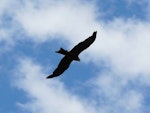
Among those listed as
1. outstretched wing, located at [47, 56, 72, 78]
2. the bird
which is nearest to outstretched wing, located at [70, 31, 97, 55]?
the bird

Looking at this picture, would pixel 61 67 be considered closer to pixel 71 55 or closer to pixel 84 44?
pixel 71 55

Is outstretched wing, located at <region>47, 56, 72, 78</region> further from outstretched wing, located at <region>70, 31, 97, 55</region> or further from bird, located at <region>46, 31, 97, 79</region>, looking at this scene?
outstretched wing, located at <region>70, 31, 97, 55</region>

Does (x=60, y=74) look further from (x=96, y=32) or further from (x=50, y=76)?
(x=96, y=32)

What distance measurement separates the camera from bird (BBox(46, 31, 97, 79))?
1874 inches

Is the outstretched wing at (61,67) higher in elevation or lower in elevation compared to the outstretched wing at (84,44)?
higher

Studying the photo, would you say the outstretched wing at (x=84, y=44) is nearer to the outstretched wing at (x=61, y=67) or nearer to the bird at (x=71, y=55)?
the bird at (x=71, y=55)

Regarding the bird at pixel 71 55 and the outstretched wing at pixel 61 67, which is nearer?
the bird at pixel 71 55

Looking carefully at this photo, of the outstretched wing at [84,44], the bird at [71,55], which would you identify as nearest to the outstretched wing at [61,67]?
the bird at [71,55]

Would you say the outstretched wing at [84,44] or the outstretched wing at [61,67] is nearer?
the outstretched wing at [84,44]

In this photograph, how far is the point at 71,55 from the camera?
1887 inches

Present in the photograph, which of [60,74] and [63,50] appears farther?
[60,74]

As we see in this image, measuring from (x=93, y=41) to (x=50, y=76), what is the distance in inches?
192

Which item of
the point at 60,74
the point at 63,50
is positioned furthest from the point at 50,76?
the point at 63,50

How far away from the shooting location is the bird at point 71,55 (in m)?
47.6
